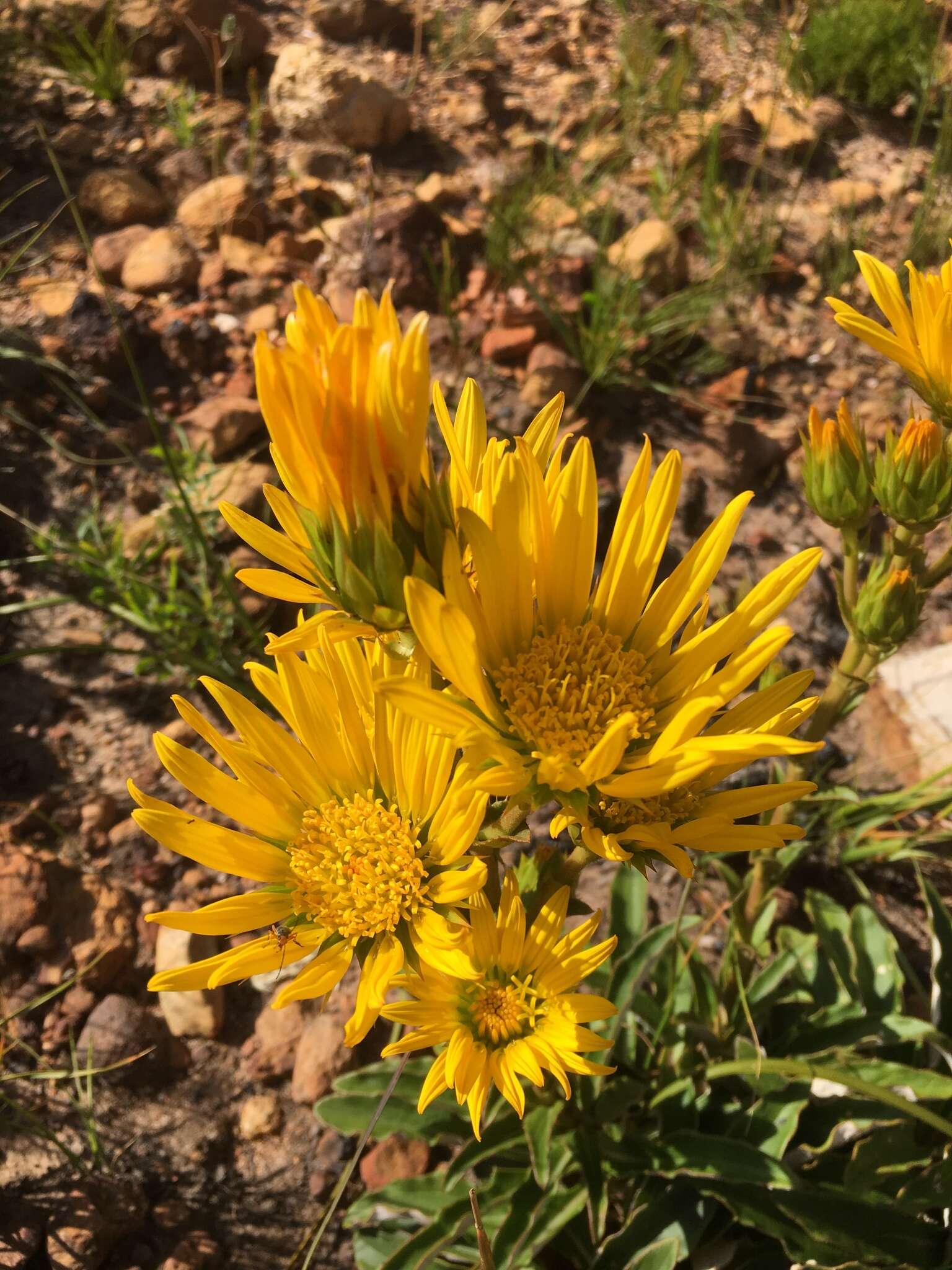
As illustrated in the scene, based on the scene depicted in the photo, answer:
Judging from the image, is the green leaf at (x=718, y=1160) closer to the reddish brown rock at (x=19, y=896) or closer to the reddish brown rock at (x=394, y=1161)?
the reddish brown rock at (x=394, y=1161)

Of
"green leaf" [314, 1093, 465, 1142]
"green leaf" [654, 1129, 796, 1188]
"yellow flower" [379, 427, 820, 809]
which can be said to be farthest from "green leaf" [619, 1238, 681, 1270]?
"yellow flower" [379, 427, 820, 809]

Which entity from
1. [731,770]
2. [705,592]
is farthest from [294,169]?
[731,770]

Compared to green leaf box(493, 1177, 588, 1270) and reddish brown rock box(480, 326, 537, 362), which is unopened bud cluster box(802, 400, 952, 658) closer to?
green leaf box(493, 1177, 588, 1270)

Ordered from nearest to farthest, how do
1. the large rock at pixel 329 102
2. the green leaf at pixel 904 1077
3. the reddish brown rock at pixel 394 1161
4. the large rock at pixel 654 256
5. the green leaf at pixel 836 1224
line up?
the green leaf at pixel 836 1224, the green leaf at pixel 904 1077, the reddish brown rock at pixel 394 1161, the large rock at pixel 654 256, the large rock at pixel 329 102

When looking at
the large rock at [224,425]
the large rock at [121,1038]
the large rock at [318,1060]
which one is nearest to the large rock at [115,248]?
the large rock at [224,425]

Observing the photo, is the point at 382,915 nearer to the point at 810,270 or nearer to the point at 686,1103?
the point at 686,1103

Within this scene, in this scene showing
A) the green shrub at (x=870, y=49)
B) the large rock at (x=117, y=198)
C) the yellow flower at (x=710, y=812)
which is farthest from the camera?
the green shrub at (x=870, y=49)
